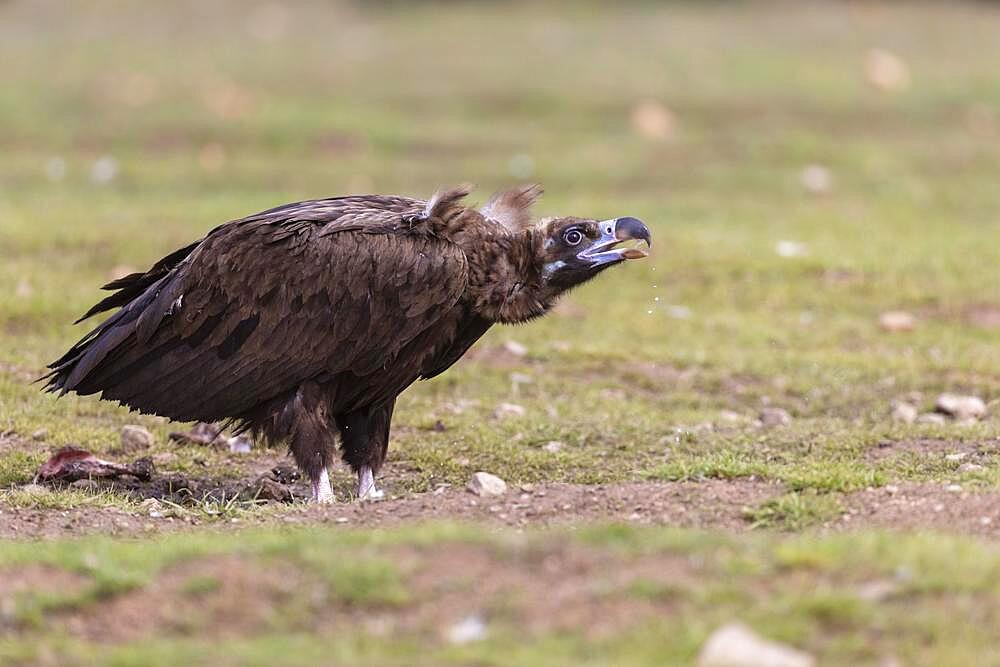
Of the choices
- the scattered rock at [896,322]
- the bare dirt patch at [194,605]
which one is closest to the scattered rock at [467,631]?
the bare dirt patch at [194,605]

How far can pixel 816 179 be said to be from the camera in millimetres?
17312

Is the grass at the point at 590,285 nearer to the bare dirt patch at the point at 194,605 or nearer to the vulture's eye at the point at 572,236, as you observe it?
the bare dirt patch at the point at 194,605

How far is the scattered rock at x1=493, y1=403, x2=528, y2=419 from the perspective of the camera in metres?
10.0

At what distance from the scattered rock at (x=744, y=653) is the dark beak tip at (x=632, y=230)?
3576mm

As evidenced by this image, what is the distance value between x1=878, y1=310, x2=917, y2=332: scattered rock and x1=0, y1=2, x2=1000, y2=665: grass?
10 cm

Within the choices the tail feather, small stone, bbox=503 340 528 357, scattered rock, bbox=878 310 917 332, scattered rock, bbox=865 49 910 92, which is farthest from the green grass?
scattered rock, bbox=865 49 910 92

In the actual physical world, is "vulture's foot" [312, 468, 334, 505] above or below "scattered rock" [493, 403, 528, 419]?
above

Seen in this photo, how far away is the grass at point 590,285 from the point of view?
213 inches

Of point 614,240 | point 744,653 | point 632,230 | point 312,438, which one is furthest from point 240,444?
point 744,653

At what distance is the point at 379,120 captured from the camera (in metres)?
19.4

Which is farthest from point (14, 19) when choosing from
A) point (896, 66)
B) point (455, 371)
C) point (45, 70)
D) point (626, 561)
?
point (626, 561)

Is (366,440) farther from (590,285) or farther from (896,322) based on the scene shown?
(896,322)

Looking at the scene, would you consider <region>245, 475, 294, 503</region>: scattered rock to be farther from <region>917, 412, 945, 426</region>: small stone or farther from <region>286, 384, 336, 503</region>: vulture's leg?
<region>917, 412, 945, 426</region>: small stone

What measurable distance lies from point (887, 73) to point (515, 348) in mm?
12456
